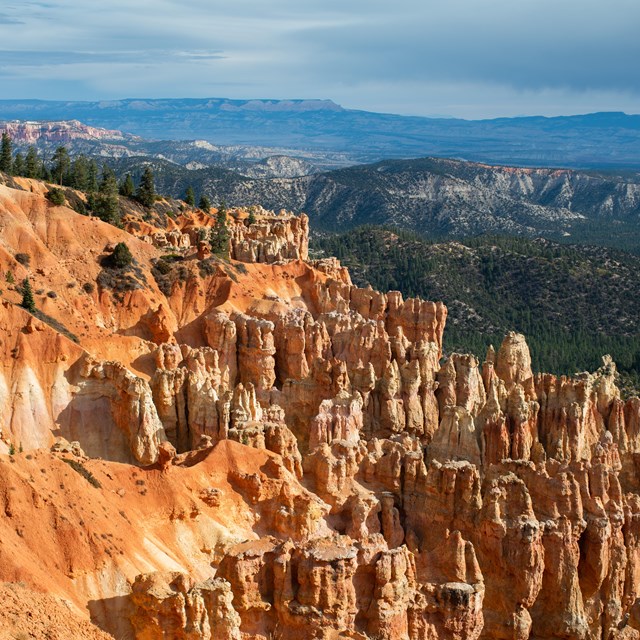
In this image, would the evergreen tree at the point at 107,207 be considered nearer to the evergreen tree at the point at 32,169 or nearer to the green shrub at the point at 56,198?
the green shrub at the point at 56,198

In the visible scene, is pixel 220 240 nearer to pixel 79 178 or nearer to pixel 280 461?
pixel 79 178

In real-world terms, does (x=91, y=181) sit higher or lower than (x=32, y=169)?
lower

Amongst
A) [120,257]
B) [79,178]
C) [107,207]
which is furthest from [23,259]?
[79,178]

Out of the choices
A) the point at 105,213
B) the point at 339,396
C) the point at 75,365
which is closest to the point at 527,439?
the point at 339,396

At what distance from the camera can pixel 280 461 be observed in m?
46.0

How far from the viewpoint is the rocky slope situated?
113 feet

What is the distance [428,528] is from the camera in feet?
157

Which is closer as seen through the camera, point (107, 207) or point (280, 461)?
point (280, 461)

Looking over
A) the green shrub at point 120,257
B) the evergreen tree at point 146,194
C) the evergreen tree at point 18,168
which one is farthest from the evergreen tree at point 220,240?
the evergreen tree at point 18,168

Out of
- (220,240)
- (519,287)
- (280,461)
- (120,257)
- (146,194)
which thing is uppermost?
(146,194)

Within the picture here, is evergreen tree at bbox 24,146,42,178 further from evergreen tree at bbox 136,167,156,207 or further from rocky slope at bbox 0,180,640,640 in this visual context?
rocky slope at bbox 0,180,640,640

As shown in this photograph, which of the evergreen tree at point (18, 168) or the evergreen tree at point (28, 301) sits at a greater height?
the evergreen tree at point (18, 168)

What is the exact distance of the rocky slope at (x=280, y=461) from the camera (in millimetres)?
34438

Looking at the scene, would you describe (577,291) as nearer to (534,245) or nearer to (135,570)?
(534,245)
